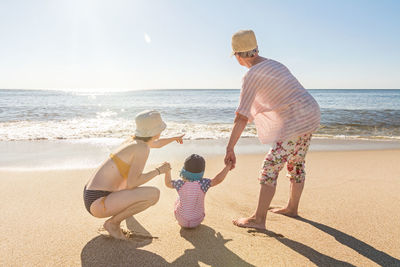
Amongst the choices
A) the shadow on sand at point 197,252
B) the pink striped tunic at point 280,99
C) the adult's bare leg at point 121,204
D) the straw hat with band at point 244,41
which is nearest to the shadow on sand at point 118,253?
the shadow on sand at point 197,252

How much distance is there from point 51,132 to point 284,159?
867 centimetres

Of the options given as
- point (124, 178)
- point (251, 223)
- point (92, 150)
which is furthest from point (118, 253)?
point (92, 150)

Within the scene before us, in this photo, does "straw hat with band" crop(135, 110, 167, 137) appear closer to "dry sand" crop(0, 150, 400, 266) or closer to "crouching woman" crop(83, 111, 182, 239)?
"crouching woman" crop(83, 111, 182, 239)

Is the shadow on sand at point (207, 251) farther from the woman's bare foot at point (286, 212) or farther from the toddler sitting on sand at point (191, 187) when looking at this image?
the woman's bare foot at point (286, 212)

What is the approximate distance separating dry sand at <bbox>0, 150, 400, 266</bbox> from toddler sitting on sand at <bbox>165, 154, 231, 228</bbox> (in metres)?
0.16

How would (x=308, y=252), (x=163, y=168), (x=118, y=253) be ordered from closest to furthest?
(x=118, y=253) < (x=308, y=252) < (x=163, y=168)

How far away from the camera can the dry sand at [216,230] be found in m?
2.33

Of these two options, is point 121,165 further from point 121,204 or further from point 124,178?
point 121,204

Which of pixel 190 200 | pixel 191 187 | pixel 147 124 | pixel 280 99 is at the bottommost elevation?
pixel 190 200

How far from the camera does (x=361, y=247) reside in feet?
8.44

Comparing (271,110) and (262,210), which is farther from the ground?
(271,110)

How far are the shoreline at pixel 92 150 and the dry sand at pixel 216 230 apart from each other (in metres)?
0.87

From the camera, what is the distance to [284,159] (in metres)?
2.74

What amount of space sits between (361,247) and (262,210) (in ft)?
3.01
